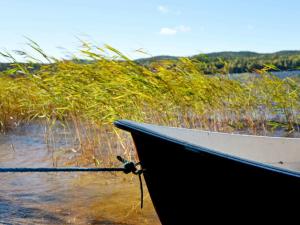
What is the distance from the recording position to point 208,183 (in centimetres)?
276

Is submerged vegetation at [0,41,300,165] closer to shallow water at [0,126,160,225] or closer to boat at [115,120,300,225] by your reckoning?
shallow water at [0,126,160,225]

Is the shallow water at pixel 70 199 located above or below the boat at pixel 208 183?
below

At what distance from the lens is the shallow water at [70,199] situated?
4.36 metres

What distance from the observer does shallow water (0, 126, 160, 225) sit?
436cm

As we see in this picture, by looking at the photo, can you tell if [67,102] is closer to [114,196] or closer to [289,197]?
[114,196]

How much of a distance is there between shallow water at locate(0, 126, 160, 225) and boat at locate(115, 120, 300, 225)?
1.28 m

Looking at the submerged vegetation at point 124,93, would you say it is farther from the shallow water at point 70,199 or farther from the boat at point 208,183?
the boat at point 208,183

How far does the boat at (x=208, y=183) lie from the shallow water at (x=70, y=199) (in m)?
1.28

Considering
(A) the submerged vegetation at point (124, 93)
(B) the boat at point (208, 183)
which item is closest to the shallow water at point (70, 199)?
(A) the submerged vegetation at point (124, 93)

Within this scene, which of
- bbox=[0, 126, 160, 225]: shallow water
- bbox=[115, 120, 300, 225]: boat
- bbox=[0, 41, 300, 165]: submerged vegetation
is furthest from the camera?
bbox=[0, 41, 300, 165]: submerged vegetation

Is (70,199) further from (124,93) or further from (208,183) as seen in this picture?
(208,183)

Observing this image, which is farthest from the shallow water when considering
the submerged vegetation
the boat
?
the boat

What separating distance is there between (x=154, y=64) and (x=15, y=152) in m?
3.56

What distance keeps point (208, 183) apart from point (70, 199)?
8.91 ft
